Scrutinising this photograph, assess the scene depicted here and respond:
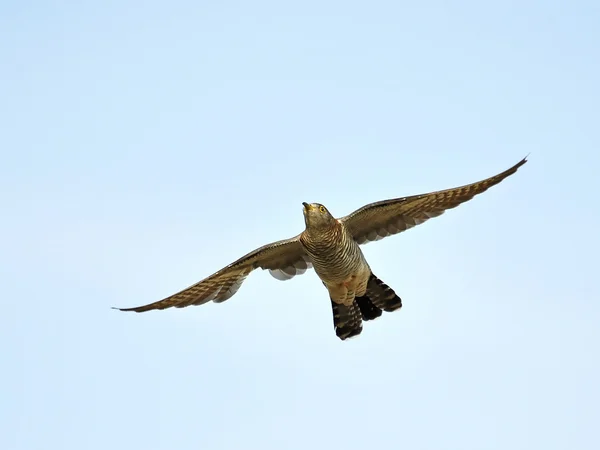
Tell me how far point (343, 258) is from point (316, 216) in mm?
974

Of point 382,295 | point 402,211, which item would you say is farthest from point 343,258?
point 382,295

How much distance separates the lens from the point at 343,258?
17.0 m

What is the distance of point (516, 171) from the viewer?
15430mm

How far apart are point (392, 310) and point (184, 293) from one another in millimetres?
3668

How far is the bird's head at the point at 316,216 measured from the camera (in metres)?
16.5

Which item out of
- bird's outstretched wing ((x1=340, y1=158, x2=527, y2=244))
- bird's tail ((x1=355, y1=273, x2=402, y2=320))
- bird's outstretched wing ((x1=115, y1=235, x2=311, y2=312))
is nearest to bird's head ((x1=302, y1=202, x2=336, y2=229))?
bird's outstretched wing ((x1=340, y1=158, x2=527, y2=244))

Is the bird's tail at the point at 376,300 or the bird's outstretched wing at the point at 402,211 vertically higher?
the bird's outstretched wing at the point at 402,211

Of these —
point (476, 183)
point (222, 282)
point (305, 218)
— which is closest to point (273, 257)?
point (222, 282)

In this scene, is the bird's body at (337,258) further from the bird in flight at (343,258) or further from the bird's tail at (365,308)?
the bird's tail at (365,308)

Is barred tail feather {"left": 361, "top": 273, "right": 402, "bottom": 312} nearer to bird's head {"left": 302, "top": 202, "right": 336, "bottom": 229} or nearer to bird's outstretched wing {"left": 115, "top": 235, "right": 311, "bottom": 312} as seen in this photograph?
bird's outstretched wing {"left": 115, "top": 235, "right": 311, "bottom": 312}

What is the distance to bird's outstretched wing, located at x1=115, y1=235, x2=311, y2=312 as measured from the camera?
18062 mm

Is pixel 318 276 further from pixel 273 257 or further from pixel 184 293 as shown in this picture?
pixel 184 293

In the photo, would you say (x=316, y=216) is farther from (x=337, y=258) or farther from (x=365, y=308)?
(x=365, y=308)

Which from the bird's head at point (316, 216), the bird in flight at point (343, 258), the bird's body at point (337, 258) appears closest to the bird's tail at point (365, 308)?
the bird in flight at point (343, 258)
